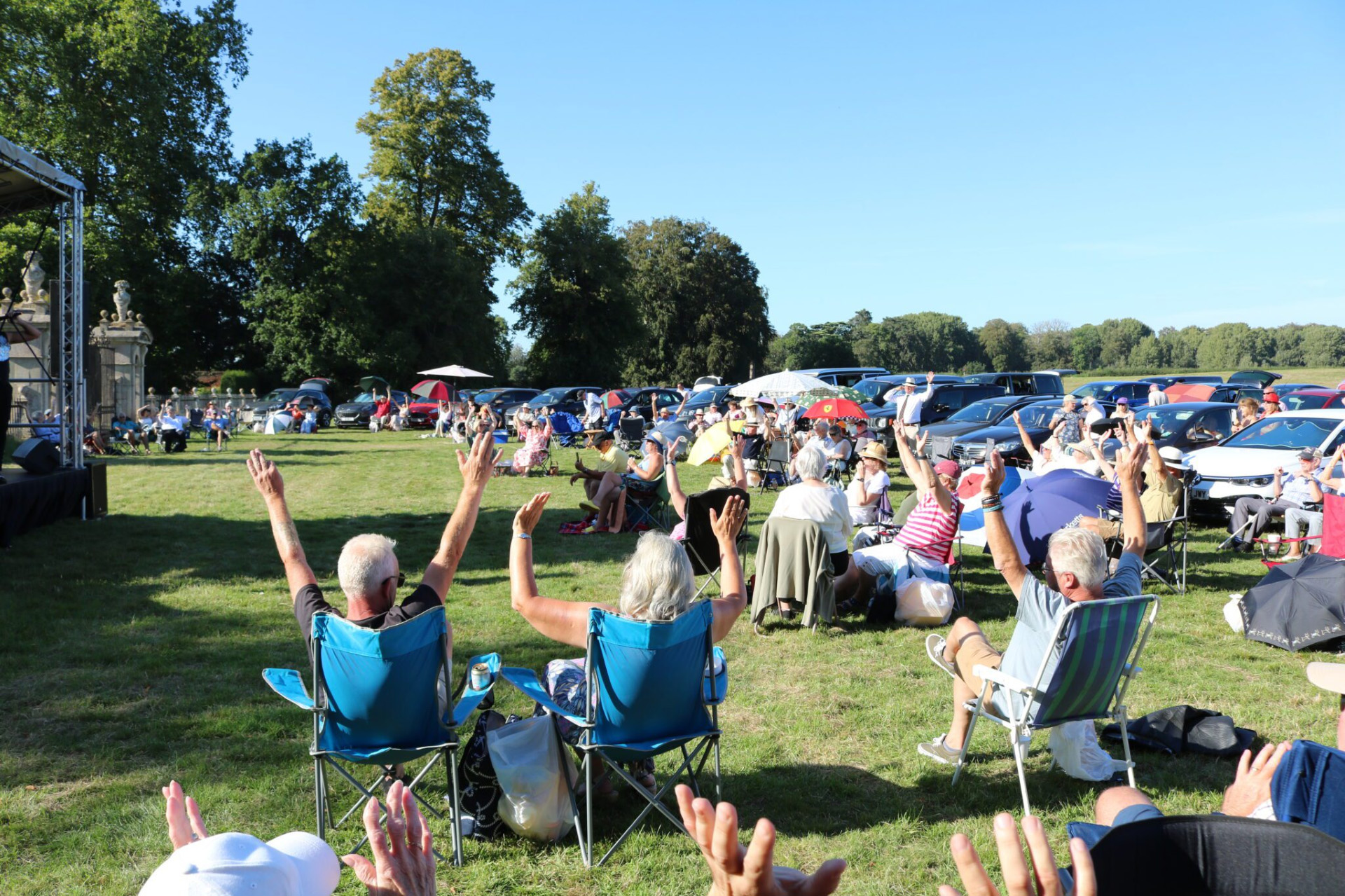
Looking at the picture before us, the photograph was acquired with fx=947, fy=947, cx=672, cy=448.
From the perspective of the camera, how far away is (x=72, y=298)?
11.1 metres

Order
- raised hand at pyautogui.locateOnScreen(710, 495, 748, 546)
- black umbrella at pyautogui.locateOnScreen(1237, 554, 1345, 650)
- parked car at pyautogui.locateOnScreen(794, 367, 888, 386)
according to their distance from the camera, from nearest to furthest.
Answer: raised hand at pyautogui.locateOnScreen(710, 495, 748, 546) → black umbrella at pyautogui.locateOnScreen(1237, 554, 1345, 650) → parked car at pyautogui.locateOnScreen(794, 367, 888, 386)

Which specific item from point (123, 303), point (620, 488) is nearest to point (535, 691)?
point (620, 488)

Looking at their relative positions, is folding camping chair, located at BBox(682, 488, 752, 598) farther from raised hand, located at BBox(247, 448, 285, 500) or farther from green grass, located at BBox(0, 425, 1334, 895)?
raised hand, located at BBox(247, 448, 285, 500)

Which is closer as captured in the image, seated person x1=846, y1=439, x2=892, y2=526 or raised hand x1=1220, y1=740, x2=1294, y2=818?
raised hand x1=1220, y1=740, x2=1294, y2=818

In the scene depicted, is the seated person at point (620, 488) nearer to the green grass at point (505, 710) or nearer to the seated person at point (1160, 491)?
the green grass at point (505, 710)

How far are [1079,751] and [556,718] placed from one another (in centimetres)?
239

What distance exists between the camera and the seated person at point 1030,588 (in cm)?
399

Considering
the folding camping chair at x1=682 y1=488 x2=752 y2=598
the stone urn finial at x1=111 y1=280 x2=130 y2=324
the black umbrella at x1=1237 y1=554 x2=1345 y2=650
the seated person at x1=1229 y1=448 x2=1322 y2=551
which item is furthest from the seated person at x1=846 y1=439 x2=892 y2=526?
the stone urn finial at x1=111 y1=280 x2=130 y2=324

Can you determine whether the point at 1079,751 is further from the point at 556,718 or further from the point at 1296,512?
the point at 1296,512

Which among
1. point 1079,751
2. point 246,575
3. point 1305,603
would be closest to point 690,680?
point 1079,751

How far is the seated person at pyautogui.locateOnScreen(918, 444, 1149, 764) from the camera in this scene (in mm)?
3992

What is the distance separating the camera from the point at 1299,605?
21.0ft

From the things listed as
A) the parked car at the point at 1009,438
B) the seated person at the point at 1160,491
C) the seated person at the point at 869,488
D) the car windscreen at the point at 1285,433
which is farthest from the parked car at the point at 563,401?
the seated person at the point at 1160,491

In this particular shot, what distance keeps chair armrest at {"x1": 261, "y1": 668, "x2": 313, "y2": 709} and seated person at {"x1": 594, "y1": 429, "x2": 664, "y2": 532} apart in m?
7.43
